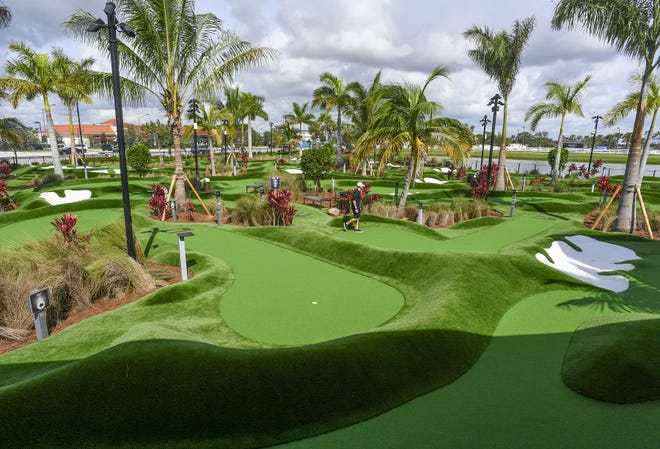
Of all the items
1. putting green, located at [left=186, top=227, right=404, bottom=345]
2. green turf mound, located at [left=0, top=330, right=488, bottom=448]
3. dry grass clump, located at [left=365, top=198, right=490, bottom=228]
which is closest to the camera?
green turf mound, located at [left=0, top=330, right=488, bottom=448]

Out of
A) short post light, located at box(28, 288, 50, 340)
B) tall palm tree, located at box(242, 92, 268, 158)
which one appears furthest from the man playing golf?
tall palm tree, located at box(242, 92, 268, 158)

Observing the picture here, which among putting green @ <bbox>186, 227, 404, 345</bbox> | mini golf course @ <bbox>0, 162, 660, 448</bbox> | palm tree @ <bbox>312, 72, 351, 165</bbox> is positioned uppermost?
palm tree @ <bbox>312, 72, 351, 165</bbox>

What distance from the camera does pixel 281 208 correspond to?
40.7 feet

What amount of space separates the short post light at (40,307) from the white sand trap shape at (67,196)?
13.0 meters

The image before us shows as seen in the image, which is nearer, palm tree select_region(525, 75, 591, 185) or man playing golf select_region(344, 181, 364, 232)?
man playing golf select_region(344, 181, 364, 232)

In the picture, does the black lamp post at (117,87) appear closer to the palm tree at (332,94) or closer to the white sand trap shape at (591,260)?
the white sand trap shape at (591,260)

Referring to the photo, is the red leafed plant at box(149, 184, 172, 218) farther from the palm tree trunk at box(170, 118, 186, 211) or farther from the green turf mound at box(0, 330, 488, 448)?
the green turf mound at box(0, 330, 488, 448)

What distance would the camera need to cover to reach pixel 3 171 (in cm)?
2747

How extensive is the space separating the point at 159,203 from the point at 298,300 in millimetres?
9872

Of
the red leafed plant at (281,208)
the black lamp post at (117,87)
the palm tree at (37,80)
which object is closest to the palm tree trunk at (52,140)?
the palm tree at (37,80)

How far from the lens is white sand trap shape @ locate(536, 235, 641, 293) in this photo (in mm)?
7799

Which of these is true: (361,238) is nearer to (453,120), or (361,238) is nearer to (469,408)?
(453,120)

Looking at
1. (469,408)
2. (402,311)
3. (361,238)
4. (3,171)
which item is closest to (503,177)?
(361,238)

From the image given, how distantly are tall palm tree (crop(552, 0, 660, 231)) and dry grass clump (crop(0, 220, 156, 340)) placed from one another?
15.3m
